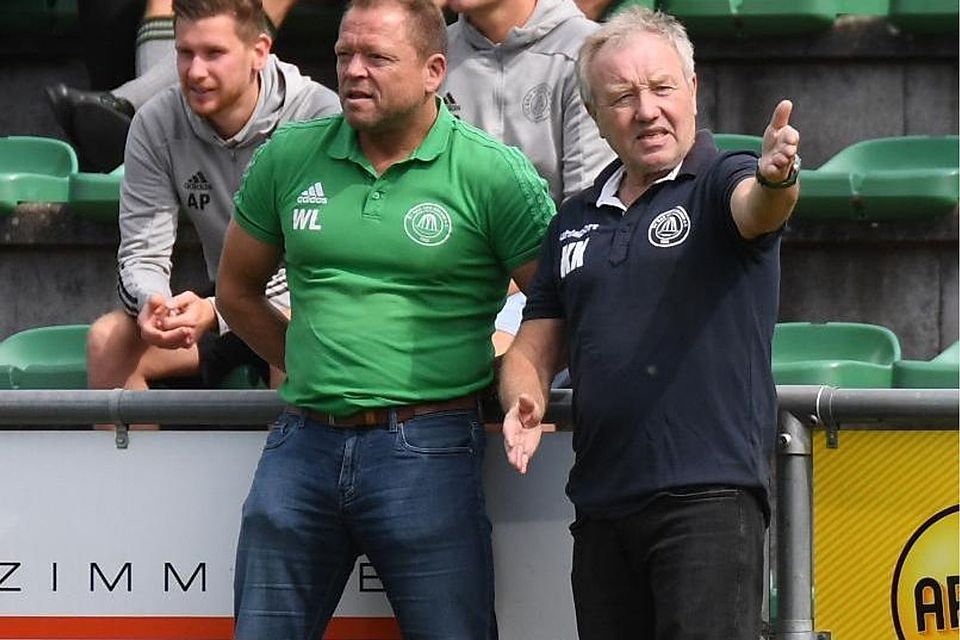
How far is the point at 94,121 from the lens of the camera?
227 inches

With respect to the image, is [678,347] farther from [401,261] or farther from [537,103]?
[537,103]

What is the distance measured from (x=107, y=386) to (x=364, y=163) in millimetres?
1463

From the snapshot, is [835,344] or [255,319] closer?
[255,319]

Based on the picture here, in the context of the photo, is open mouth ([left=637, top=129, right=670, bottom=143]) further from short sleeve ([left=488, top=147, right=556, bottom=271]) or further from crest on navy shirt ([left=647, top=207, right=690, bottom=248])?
short sleeve ([left=488, top=147, right=556, bottom=271])

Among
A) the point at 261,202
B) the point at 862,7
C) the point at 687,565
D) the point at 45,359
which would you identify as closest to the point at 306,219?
the point at 261,202

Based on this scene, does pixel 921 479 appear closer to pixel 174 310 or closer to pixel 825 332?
pixel 174 310

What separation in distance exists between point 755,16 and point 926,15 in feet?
1.83

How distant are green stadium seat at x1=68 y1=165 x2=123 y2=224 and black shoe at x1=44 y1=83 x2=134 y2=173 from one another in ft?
0.65

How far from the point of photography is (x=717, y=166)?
286 cm

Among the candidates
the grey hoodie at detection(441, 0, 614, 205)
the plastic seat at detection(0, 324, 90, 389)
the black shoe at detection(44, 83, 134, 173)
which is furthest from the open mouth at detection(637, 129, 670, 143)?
the black shoe at detection(44, 83, 134, 173)

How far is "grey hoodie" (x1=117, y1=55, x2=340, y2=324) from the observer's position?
4.37 metres

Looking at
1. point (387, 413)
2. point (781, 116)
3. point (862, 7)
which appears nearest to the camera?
point (781, 116)

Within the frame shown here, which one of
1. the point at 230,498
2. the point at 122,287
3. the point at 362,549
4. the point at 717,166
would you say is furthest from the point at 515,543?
the point at 122,287

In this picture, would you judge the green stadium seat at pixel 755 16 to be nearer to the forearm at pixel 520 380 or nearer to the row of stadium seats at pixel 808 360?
the row of stadium seats at pixel 808 360
